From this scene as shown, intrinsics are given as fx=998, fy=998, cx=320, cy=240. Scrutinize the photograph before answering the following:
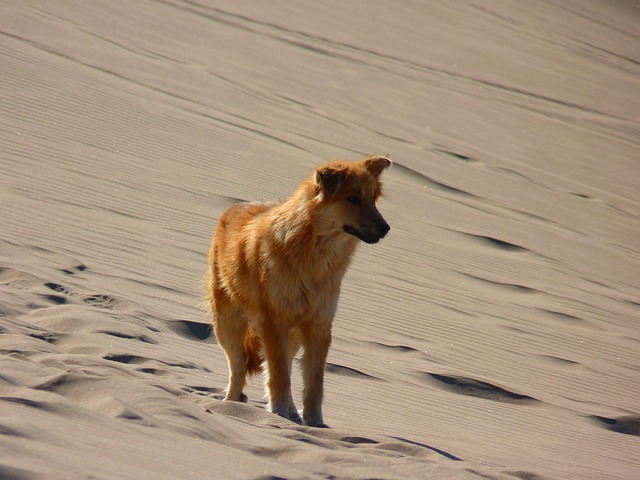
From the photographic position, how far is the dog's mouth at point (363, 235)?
5949 millimetres

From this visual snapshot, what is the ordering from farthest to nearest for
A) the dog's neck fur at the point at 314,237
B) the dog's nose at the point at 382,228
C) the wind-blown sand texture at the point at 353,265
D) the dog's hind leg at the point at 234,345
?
the dog's hind leg at the point at 234,345, the dog's neck fur at the point at 314,237, the dog's nose at the point at 382,228, the wind-blown sand texture at the point at 353,265

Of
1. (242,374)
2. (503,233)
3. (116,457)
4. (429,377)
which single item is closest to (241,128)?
(503,233)

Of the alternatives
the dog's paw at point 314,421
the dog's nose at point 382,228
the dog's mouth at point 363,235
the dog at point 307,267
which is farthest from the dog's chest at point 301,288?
the dog's paw at point 314,421

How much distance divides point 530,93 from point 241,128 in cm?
1026

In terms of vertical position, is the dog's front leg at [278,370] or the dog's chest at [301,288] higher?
the dog's chest at [301,288]

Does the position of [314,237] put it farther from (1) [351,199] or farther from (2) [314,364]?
(2) [314,364]

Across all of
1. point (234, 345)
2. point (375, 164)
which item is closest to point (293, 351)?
point (234, 345)

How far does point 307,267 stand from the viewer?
607cm

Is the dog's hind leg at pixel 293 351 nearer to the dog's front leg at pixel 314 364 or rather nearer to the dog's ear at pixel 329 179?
the dog's front leg at pixel 314 364

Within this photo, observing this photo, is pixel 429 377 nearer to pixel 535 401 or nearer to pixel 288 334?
pixel 535 401

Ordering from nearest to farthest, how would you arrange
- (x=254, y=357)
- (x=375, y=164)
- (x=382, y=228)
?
(x=382, y=228), (x=375, y=164), (x=254, y=357)

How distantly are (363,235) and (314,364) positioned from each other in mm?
867

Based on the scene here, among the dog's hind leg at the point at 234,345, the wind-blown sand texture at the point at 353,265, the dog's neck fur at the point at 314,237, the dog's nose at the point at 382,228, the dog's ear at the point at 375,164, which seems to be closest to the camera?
the wind-blown sand texture at the point at 353,265

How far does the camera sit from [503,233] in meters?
13.4
